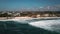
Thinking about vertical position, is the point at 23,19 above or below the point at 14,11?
below

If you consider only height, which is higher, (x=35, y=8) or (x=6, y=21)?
(x=35, y=8)

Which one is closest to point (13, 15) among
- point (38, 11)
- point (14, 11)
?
point (14, 11)

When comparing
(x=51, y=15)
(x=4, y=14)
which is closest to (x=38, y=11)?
(x=51, y=15)

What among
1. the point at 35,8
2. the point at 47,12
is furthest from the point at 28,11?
the point at 47,12

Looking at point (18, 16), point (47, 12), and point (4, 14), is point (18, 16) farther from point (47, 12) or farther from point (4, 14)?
point (47, 12)

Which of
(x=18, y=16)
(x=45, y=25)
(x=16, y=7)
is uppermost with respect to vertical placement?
(x=16, y=7)

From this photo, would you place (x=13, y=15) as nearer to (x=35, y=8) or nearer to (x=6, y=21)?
(x=6, y=21)

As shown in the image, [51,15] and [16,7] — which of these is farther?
[51,15]
